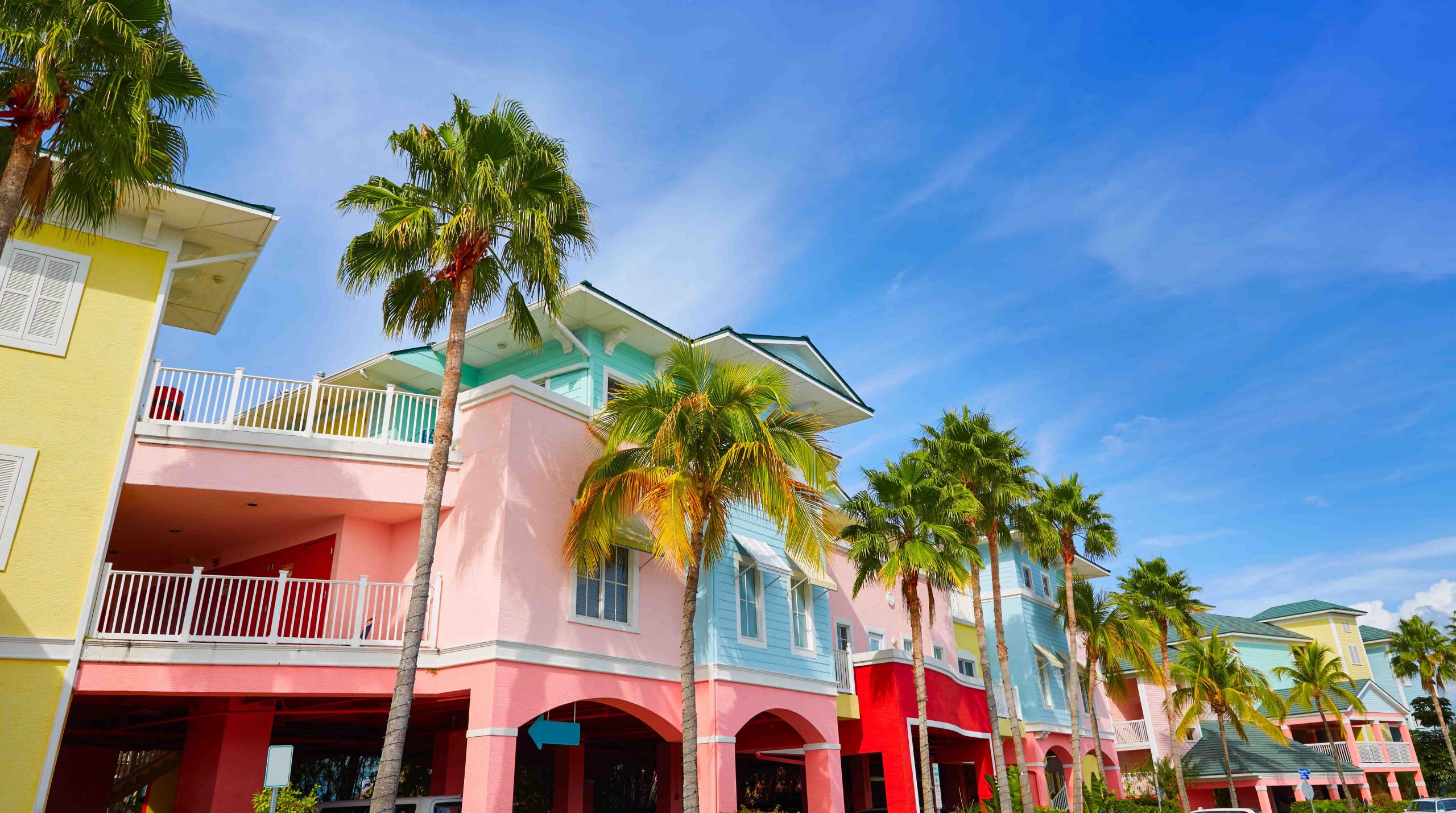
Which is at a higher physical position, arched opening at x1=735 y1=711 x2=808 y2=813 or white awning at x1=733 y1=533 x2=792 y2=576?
white awning at x1=733 y1=533 x2=792 y2=576

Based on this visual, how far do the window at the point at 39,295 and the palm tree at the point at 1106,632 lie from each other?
31272mm

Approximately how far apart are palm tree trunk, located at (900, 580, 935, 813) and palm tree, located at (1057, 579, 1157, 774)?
12343mm

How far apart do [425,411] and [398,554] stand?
9.59 feet

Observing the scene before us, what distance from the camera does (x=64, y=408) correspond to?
14477mm

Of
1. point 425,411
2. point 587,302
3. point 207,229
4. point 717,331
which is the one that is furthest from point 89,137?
point 717,331

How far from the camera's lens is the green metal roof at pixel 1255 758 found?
139 feet

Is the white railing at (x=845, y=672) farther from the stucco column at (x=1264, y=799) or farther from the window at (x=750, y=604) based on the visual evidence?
the stucco column at (x=1264, y=799)

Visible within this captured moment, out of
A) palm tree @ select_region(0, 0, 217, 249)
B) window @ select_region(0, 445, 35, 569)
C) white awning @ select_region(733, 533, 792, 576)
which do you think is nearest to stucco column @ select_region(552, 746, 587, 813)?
white awning @ select_region(733, 533, 792, 576)

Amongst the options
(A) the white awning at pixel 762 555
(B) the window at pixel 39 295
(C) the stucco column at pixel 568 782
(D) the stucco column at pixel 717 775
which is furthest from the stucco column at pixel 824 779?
(B) the window at pixel 39 295

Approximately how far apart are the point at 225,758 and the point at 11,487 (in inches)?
212

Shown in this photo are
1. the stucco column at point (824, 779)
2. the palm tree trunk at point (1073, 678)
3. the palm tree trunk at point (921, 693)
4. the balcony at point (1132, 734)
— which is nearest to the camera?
the stucco column at point (824, 779)

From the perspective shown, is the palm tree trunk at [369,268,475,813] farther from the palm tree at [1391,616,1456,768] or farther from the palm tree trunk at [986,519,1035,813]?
the palm tree at [1391,616,1456,768]

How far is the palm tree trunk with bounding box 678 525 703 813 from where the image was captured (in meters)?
14.6

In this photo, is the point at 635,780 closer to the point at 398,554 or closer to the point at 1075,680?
the point at 398,554
